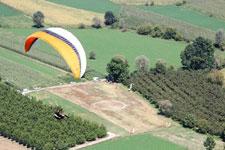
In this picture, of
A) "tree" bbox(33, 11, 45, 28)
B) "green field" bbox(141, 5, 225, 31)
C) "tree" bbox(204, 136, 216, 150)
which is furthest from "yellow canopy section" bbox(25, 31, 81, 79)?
"green field" bbox(141, 5, 225, 31)

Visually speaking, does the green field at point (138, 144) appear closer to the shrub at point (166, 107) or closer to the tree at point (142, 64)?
the shrub at point (166, 107)

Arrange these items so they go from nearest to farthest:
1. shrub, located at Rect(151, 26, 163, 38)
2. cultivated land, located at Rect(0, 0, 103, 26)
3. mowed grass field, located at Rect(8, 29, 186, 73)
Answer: mowed grass field, located at Rect(8, 29, 186, 73)
shrub, located at Rect(151, 26, 163, 38)
cultivated land, located at Rect(0, 0, 103, 26)

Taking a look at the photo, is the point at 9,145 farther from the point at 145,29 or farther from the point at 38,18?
the point at 145,29

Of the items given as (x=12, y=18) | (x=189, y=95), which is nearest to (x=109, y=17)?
(x=12, y=18)

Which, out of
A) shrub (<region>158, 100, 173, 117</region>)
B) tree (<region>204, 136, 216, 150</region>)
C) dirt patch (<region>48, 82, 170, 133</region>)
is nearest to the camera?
tree (<region>204, 136, 216, 150</region>)

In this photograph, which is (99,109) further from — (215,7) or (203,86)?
(215,7)

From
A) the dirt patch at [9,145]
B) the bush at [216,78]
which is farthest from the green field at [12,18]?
the dirt patch at [9,145]

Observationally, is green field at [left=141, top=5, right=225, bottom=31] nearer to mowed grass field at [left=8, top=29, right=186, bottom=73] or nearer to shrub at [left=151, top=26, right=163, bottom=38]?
shrub at [left=151, top=26, right=163, bottom=38]

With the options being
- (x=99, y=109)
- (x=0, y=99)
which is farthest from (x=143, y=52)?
(x=0, y=99)
